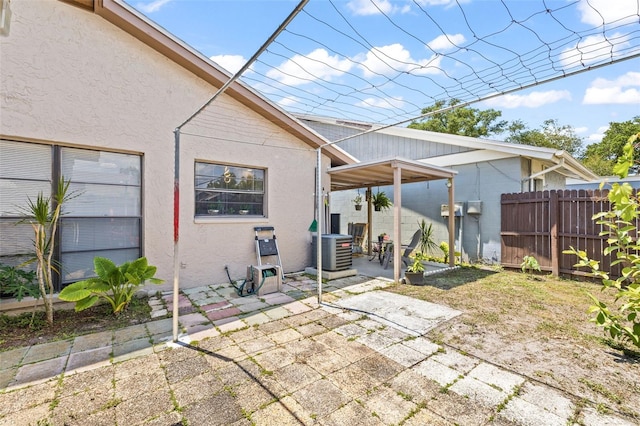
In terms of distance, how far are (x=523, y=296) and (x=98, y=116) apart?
7352 mm

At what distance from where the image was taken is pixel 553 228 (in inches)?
251

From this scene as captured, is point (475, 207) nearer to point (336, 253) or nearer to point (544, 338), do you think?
point (336, 253)

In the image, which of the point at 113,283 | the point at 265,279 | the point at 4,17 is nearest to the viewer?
the point at 4,17

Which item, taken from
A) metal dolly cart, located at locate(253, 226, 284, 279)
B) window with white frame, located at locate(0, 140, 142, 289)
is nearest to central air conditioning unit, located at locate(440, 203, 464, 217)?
metal dolly cart, located at locate(253, 226, 284, 279)

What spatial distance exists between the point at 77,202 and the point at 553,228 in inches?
353

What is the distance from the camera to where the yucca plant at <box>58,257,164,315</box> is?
3.61 meters

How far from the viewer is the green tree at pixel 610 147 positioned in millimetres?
21469

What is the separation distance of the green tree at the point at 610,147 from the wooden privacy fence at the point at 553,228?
839 inches

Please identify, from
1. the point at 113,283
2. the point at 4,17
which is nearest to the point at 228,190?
the point at 113,283

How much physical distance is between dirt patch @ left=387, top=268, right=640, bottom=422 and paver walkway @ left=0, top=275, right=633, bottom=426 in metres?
0.21

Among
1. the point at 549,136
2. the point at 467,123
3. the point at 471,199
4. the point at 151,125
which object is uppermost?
the point at 467,123

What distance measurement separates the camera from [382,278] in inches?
237

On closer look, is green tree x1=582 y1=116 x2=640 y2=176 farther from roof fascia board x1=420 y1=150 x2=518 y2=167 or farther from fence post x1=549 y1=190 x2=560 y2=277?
fence post x1=549 y1=190 x2=560 y2=277

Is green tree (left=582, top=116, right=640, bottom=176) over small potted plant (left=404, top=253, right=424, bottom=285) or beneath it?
over
